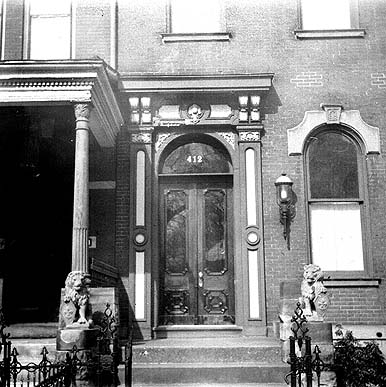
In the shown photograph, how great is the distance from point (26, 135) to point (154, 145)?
88.7 inches

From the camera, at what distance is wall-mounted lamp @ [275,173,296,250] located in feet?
35.2

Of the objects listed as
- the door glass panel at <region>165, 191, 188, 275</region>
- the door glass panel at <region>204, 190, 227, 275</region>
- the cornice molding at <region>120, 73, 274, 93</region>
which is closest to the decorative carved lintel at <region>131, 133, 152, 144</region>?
the cornice molding at <region>120, 73, 274, 93</region>

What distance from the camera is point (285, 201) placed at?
1070cm

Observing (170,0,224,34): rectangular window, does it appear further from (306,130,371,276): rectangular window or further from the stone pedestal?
the stone pedestal

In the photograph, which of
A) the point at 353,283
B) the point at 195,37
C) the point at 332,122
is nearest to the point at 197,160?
the point at 195,37

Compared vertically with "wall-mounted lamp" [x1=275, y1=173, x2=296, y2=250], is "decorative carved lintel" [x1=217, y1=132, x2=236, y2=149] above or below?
above

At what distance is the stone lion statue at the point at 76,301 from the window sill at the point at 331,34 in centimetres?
624

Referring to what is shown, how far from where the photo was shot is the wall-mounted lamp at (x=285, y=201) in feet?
35.2

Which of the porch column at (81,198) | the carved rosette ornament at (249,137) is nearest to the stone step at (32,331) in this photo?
the porch column at (81,198)

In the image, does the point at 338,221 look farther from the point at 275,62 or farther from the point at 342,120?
the point at 275,62

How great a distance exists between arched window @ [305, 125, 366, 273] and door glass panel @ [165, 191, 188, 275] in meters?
2.26

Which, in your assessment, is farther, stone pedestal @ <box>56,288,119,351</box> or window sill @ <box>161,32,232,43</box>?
window sill @ <box>161,32,232,43</box>

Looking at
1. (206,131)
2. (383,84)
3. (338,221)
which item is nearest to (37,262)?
(206,131)

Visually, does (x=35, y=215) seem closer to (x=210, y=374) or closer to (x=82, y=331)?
(x=82, y=331)
